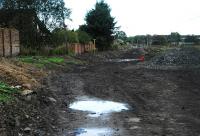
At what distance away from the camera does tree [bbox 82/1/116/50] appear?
6975 cm

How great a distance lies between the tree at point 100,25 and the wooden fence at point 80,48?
2.39 m

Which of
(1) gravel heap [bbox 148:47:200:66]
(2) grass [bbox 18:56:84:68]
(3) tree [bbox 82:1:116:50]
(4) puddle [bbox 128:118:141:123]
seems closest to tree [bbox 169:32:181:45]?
(3) tree [bbox 82:1:116:50]

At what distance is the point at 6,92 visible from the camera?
1284cm

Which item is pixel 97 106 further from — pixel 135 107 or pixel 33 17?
pixel 33 17

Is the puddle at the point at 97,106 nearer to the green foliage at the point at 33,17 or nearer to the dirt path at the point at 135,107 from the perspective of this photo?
the dirt path at the point at 135,107

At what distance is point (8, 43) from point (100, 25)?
37.4 meters

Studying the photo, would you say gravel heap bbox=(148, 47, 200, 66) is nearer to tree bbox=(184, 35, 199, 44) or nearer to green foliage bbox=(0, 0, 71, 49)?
green foliage bbox=(0, 0, 71, 49)

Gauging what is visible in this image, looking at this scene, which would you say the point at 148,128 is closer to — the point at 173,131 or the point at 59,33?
the point at 173,131

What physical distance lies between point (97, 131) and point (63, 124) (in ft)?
4.08

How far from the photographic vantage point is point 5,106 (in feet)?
36.4

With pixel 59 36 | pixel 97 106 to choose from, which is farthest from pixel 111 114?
pixel 59 36

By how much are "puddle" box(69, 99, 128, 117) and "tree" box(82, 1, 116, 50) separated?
181 ft

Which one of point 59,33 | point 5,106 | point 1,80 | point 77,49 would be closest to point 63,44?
point 59,33

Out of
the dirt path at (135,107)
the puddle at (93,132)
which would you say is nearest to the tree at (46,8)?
the dirt path at (135,107)
